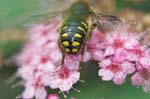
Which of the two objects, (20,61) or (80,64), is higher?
(80,64)

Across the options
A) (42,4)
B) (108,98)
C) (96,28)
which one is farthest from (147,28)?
(42,4)

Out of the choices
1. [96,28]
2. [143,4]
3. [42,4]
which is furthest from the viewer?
[42,4]

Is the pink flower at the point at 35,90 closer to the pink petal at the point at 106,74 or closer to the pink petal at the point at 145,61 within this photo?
the pink petal at the point at 106,74

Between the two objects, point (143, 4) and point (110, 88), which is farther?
point (143, 4)

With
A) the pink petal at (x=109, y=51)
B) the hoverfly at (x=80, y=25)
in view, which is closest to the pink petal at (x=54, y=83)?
the hoverfly at (x=80, y=25)

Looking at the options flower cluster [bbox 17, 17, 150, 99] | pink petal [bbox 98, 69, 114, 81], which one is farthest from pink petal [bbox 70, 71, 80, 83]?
pink petal [bbox 98, 69, 114, 81]

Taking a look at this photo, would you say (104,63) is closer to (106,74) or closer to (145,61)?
(106,74)

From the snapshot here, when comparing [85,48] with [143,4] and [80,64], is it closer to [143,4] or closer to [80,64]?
[80,64]

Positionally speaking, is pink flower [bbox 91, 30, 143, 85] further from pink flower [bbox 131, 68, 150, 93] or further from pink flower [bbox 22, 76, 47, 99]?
pink flower [bbox 22, 76, 47, 99]
